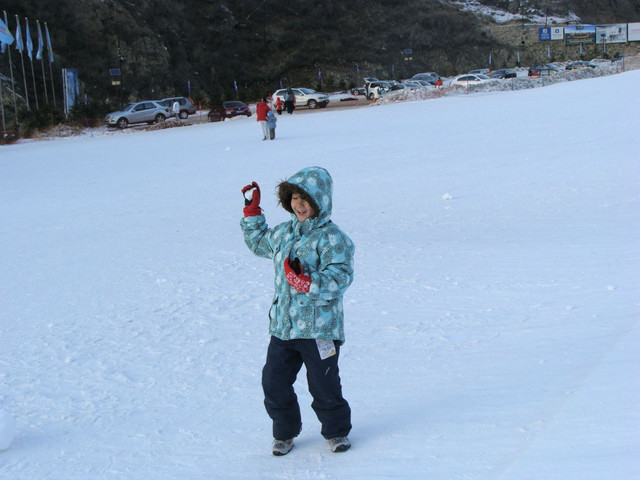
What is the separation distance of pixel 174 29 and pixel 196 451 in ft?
195

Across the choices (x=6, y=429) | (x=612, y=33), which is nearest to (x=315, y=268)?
(x=6, y=429)

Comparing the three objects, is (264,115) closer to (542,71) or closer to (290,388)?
(290,388)

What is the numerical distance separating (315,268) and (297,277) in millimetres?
207

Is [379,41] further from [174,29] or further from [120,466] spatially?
[120,466]

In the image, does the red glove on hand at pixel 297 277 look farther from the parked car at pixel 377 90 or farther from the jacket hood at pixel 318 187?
the parked car at pixel 377 90

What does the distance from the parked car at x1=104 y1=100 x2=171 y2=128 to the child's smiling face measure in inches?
1406

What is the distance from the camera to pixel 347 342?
16.6 feet

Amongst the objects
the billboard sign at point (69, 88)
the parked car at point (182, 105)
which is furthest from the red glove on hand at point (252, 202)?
the billboard sign at point (69, 88)

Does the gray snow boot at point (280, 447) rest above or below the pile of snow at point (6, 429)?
below

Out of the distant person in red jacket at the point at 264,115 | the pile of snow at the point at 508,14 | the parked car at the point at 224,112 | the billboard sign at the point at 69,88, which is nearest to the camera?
the distant person in red jacket at the point at 264,115

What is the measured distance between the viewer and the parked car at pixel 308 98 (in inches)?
1688


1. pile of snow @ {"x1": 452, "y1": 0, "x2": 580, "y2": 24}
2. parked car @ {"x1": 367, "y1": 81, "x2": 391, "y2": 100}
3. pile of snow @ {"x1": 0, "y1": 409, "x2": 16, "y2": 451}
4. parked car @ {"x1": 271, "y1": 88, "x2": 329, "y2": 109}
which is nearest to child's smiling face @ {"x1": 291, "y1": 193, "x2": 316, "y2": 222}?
pile of snow @ {"x1": 0, "y1": 409, "x2": 16, "y2": 451}

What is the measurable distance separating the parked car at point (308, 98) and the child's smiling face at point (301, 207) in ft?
131

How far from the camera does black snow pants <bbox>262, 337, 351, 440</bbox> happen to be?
10.9ft
